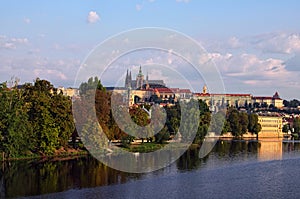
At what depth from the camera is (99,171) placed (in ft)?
94.3

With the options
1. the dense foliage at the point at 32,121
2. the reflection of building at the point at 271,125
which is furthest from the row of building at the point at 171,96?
the dense foliage at the point at 32,121

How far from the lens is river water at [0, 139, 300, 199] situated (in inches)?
870

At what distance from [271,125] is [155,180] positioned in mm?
66513

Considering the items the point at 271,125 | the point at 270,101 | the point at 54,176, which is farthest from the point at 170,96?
the point at 54,176

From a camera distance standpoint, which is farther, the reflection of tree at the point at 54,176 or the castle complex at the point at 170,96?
the castle complex at the point at 170,96

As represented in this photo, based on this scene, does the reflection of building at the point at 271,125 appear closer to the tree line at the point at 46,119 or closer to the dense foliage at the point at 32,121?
the tree line at the point at 46,119

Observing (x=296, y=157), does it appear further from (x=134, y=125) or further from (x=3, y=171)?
(x=3, y=171)

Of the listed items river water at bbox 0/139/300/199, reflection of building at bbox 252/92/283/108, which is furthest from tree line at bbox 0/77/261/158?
reflection of building at bbox 252/92/283/108

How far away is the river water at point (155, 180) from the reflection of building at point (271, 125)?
5150 cm

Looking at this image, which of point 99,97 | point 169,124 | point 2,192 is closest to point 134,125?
point 99,97

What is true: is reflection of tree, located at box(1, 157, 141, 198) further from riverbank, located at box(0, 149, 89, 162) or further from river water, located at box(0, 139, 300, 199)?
riverbank, located at box(0, 149, 89, 162)

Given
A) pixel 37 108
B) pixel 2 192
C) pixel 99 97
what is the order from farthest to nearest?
pixel 99 97, pixel 37 108, pixel 2 192

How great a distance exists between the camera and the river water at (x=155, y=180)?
22094 millimetres

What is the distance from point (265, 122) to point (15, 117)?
6308 centimetres
